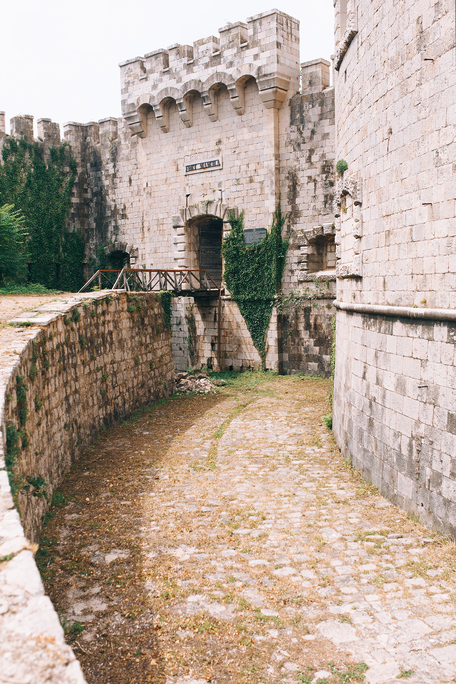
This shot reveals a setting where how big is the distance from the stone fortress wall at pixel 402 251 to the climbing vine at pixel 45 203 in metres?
13.4

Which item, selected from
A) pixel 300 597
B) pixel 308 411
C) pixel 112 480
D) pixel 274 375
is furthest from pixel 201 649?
pixel 274 375

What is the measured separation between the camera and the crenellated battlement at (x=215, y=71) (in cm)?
1493

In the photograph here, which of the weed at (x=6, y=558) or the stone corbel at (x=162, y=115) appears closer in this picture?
the weed at (x=6, y=558)

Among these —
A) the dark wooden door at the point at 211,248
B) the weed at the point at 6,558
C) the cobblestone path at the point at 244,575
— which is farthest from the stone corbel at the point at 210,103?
the weed at the point at 6,558

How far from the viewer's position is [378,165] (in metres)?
7.15

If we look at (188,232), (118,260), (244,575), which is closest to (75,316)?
(244,575)

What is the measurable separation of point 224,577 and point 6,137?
1799 centimetres

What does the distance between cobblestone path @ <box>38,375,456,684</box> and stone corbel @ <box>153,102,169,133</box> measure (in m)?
12.2

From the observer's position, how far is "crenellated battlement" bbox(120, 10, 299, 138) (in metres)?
14.9

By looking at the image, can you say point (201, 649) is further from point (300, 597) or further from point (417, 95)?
point (417, 95)

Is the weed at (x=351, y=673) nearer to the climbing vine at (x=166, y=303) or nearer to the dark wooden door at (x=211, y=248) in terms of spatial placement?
the climbing vine at (x=166, y=303)

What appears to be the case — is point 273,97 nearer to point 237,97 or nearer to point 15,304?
point 237,97

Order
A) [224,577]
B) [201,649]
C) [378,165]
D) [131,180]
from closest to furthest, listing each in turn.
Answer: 1. [201,649]
2. [224,577]
3. [378,165]
4. [131,180]

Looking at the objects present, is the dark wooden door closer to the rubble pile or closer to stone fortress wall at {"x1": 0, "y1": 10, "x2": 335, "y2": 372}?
stone fortress wall at {"x1": 0, "y1": 10, "x2": 335, "y2": 372}
